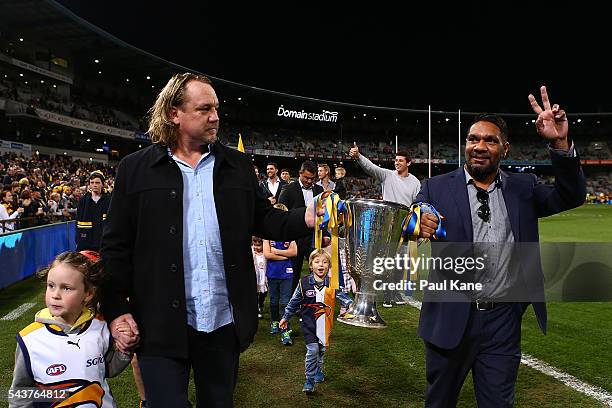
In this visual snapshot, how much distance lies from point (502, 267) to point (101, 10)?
4728 centimetres

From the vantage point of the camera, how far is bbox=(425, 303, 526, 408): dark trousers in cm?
233

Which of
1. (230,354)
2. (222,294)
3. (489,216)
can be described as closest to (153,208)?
(222,294)

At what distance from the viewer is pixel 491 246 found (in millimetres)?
2432

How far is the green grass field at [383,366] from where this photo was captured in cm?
391

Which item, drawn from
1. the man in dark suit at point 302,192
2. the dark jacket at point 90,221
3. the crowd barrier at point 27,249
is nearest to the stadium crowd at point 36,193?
the crowd barrier at point 27,249

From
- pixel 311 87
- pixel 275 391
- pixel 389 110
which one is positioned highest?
pixel 311 87

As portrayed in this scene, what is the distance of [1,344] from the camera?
213 inches

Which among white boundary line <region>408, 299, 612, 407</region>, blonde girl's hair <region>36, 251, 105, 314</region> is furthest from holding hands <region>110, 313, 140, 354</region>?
white boundary line <region>408, 299, 612, 407</region>

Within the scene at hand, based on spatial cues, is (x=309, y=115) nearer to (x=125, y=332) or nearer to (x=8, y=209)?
(x=8, y=209)

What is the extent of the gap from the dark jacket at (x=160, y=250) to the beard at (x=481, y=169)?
122cm

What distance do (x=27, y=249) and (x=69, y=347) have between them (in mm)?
8102

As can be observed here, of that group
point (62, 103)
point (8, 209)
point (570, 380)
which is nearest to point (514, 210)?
point (570, 380)

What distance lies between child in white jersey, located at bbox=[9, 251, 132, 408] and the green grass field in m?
1.87

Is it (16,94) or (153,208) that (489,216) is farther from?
(16,94)
